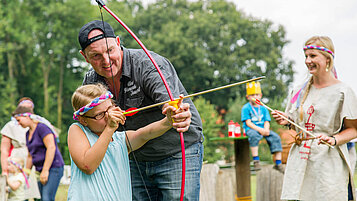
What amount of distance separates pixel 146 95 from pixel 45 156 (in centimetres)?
378

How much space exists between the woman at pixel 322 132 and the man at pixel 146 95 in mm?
1285

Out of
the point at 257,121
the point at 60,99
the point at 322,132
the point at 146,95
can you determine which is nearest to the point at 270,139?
the point at 257,121

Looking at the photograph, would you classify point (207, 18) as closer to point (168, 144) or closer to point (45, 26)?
point (45, 26)

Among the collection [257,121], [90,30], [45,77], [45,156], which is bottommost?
[45,156]

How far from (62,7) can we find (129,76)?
2230cm

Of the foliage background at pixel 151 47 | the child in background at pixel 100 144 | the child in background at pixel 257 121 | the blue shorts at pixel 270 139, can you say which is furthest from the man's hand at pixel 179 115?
the foliage background at pixel 151 47

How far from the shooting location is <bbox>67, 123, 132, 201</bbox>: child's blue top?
2.61 metres

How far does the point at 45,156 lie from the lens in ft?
20.4

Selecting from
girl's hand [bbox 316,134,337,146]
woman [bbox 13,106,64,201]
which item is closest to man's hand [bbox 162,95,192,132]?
girl's hand [bbox 316,134,337,146]

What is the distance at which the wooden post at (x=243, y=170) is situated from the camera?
681 cm

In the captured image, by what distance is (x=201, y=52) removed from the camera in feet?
89.7

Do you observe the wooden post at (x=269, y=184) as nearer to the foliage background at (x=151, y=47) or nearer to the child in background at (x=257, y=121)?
the child in background at (x=257, y=121)

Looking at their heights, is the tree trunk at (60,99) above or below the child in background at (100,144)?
above

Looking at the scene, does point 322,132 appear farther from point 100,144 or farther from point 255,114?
point 255,114
